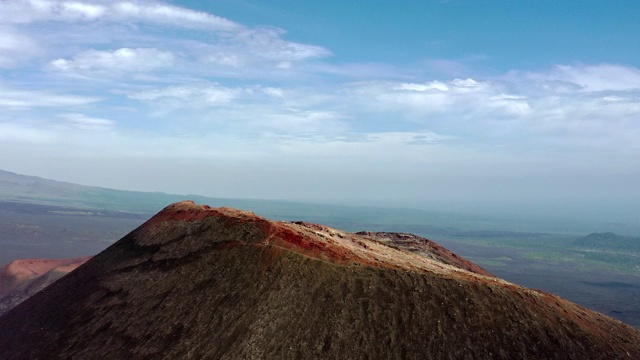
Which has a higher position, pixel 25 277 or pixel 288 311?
pixel 288 311

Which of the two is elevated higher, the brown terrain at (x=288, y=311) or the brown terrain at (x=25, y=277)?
the brown terrain at (x=288, y=311)

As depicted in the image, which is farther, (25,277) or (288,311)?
(25,277)

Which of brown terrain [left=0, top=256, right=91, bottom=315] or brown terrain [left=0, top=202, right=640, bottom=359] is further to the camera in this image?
brown terrain [left=0, top=256, right=91, bottom=315]

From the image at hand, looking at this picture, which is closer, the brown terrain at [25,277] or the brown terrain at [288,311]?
the brown terrain at [288,311]

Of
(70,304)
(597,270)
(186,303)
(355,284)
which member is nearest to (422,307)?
(355,284)
